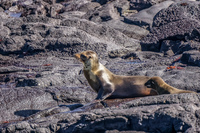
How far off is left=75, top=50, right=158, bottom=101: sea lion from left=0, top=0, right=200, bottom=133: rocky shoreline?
59 centimetres

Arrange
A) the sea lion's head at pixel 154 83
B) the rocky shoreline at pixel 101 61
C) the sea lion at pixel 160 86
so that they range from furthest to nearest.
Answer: the sea lion's head at pixel 154 83 < the sea lion at pixel 160 86 < the rocky shoreline at pixel 101 61

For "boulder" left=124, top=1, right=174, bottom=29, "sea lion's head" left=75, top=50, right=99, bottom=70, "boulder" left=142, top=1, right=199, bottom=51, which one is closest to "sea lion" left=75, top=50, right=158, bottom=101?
"sea lion's head" left=75, top=50, right=99, bottom=70

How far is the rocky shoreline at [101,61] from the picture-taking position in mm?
5289

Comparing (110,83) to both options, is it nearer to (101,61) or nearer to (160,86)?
(160,86)

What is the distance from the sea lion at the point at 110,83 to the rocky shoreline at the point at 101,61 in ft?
1.93

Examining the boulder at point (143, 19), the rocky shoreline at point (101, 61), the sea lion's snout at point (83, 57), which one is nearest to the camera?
the rocky shoreline at point (101, 61)

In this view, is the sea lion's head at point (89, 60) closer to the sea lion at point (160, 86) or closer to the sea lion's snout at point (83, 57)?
the sea lion's snout at point (83, 57)

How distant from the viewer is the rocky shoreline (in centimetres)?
529

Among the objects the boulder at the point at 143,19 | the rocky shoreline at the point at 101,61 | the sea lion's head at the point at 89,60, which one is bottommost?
the boulder at the point at 143,19

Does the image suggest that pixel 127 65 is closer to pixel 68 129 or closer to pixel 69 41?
pixel 69 41

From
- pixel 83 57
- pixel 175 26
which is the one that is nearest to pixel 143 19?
pixel 175 26

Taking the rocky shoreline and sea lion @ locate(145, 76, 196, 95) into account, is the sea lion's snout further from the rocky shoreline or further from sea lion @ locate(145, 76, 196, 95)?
sea lion @ locate(145, 76, 196, 95)

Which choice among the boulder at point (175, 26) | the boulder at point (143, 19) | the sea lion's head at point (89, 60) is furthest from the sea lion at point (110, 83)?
the boulder at point (143, 19)

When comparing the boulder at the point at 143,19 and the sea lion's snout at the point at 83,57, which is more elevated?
the sea lion's snout at the point at 83,57
